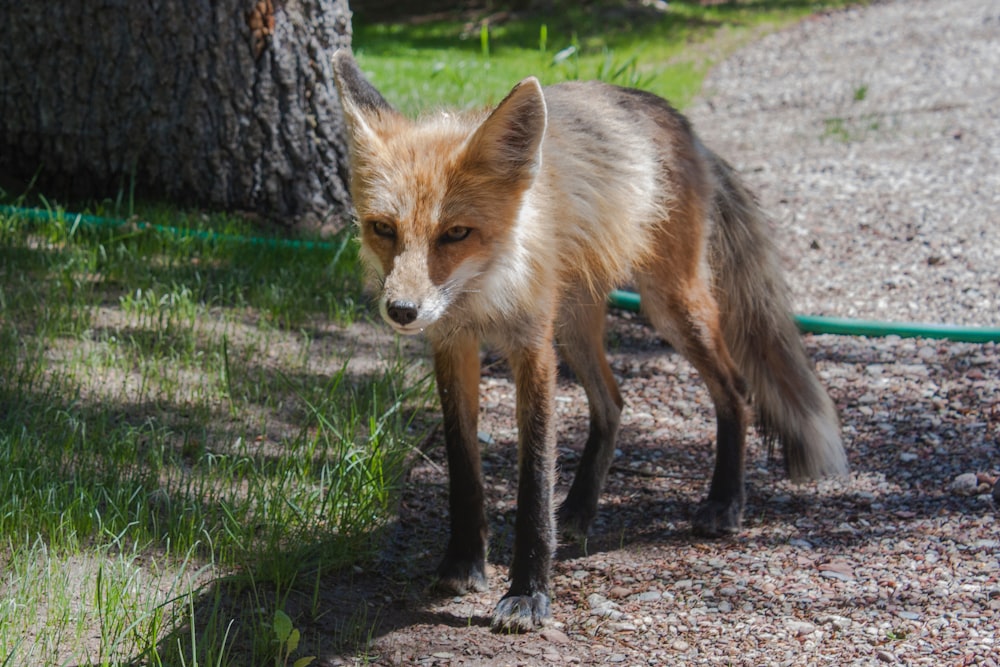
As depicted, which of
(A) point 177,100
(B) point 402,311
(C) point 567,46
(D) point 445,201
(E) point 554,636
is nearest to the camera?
(B) point 402,311

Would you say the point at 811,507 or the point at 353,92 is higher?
the point at 353,92

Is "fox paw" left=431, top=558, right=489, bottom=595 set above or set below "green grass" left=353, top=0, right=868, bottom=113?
below

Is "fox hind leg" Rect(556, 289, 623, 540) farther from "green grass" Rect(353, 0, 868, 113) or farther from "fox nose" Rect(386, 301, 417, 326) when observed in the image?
"green grass" Rect(353, 0, 868, 113)

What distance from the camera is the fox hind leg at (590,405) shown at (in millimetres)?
4270

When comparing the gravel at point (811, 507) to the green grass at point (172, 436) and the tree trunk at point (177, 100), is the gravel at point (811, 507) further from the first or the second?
the tree trunk at point (177, 100)

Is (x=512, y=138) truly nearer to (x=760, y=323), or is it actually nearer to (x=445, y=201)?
(x=445, y=201)

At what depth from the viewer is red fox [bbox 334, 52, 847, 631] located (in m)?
3.26


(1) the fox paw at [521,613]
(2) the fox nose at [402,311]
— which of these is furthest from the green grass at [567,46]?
(2) the fox nose at [402,311]

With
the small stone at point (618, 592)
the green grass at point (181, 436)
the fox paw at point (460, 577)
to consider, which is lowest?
the small stone at point (618, 592)

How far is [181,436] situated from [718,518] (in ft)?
7.34

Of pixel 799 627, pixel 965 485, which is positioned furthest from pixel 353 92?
pixel 965 485

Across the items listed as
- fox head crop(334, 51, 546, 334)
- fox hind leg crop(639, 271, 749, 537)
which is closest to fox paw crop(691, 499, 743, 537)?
fox hind leg crop(639, 271, 749, 537)

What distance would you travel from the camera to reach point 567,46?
15.0 metres

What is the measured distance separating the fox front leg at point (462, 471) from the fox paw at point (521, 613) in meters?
0.22
